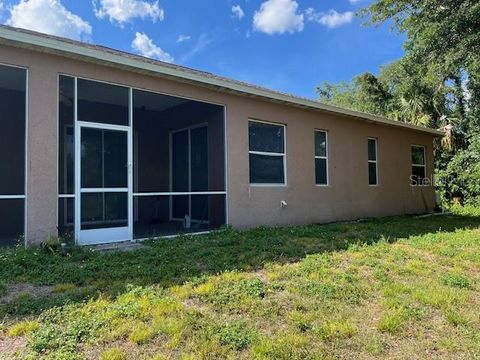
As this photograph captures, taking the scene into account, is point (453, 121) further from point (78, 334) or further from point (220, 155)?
point (78, 334)

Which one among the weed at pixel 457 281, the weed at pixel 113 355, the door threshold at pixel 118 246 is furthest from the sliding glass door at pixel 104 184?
the weed at pixel 457 281

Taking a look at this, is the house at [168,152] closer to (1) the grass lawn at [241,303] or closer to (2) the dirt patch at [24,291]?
(1) the grass lawn at [241,303]

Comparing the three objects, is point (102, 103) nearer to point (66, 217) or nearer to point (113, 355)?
point (66, 217)

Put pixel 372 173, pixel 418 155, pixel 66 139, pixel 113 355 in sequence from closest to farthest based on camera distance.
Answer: pixel 113 355 → pixel 66 139 → pixel 372 173 → pixel 418 155

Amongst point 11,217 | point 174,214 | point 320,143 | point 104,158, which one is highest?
point 320,143

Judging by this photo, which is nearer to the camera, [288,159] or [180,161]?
[288,159]

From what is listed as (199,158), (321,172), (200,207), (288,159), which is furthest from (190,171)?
(321,172)

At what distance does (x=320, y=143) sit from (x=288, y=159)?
1441mm

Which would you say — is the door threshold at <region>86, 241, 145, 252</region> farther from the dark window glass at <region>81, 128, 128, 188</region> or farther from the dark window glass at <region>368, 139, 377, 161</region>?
the dark window glass at <region>368, 139, 377, 161</region>

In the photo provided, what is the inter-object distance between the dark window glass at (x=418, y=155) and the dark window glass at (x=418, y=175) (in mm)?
189

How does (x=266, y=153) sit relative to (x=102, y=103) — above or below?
below

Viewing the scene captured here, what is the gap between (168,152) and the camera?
11.1m

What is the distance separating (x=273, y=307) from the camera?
3605mm

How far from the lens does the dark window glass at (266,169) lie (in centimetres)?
890
